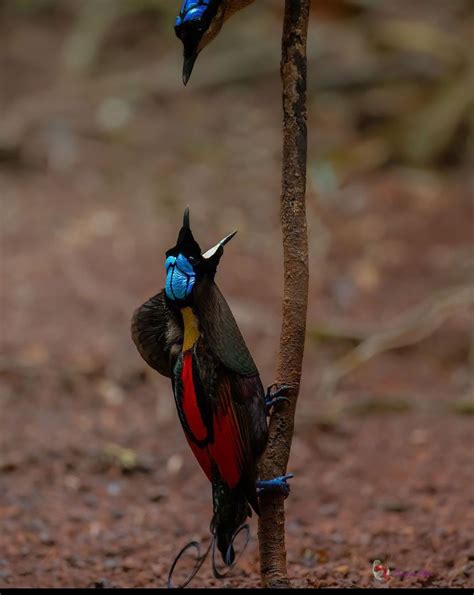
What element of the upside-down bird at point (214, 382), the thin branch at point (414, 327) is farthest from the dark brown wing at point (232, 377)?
the thin branch at point (414, 327)

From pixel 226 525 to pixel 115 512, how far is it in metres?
1.29

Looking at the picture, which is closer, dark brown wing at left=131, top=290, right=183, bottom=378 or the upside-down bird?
the upside-down bird

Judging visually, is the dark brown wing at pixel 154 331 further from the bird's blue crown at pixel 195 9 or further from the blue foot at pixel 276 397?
the bird's blue crown at pixel 195 9

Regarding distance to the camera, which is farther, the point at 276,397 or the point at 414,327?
the point at 414,327

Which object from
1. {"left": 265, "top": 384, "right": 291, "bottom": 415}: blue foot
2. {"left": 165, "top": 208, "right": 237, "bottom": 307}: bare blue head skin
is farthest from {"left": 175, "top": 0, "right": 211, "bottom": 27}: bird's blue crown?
{"left": 265, "top": 384, "right": 291, "bottom": 415}: blue foot

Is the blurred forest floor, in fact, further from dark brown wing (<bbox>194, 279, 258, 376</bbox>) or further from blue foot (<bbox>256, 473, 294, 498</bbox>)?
dark brown wing (<bbox>194, 279, 258, 376</bbox>)

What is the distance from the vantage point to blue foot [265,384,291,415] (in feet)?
6.92

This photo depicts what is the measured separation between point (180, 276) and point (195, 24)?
1.79ft

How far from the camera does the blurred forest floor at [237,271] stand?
320cm

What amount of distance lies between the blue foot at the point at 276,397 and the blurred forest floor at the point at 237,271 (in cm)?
54

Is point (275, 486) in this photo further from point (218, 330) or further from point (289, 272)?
point (289, 272)

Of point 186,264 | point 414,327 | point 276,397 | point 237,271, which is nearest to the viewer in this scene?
point 186,264

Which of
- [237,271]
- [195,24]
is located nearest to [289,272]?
[195,24]

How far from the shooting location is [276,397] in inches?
83.5
